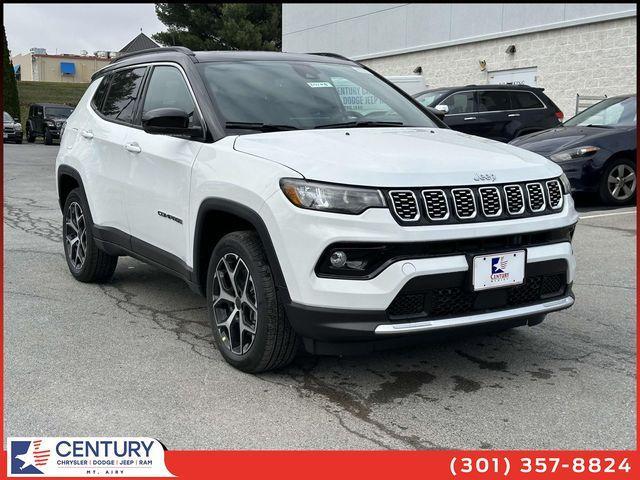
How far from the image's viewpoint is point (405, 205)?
3428 mm

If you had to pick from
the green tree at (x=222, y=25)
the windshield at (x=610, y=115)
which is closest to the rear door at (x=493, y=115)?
the windshield at (x=610, y=115)

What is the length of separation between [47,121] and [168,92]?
27.9 metres

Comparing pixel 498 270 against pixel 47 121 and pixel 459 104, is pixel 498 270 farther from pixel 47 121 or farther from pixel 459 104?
pixel 47 121

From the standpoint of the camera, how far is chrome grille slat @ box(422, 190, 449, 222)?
3.46 m

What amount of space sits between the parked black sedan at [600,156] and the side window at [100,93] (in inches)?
243

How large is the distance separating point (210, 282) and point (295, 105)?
4.01ft

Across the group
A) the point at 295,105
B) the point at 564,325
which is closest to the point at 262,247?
the point at 295,105

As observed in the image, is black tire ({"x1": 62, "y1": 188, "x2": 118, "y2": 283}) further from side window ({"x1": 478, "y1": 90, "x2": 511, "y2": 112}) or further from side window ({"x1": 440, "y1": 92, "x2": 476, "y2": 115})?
side window ({"x1": 478, "y1": 90, "x2": 511, "y2": 112})

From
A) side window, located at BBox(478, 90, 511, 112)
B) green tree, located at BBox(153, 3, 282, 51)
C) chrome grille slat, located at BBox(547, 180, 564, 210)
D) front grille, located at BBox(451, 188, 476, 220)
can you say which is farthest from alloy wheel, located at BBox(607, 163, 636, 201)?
green tree, located at BBox(153, 3, 282, 51)

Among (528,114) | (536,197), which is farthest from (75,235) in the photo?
(528,114)

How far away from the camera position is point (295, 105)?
4.54m

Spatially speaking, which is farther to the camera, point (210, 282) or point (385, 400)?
point (210, 282)

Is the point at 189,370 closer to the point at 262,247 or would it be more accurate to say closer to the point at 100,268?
the point at 262,247

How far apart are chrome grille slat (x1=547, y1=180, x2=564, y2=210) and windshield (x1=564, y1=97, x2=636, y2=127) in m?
7.23
